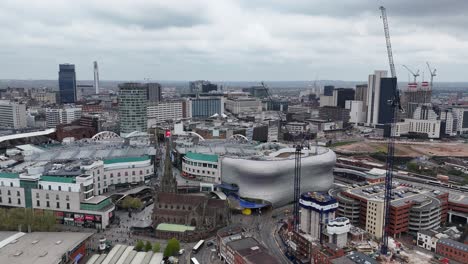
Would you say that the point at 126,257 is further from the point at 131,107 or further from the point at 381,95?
the point at 381,95

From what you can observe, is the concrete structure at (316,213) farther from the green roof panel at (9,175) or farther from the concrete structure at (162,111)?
the concrete structure at (162,111)

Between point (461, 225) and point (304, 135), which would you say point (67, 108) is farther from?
point (461, 225)

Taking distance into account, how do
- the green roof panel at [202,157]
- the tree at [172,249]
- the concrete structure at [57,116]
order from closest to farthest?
1. the tree at [172,249]
2. the green roof panel at [202,157]
3. the concrete structure at [57,116]

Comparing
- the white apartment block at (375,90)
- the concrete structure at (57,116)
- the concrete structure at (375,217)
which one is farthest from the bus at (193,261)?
the white apartment block at (375,90)

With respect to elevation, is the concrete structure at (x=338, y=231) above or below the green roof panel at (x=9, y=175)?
below

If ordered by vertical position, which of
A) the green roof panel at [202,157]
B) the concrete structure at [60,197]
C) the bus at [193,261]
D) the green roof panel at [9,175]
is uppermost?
the green roof panel at [202,157]

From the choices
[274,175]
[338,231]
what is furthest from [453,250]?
[274,175]

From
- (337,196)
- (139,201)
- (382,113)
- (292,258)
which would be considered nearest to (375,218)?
(337,196)
